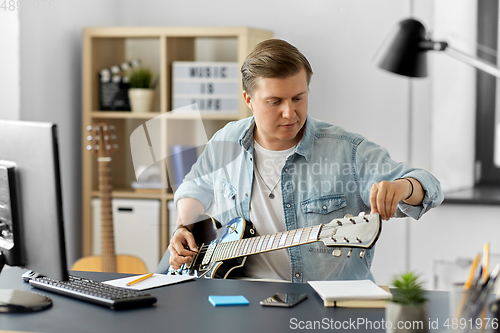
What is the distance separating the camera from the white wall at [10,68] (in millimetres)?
2369

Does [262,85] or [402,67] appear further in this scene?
[402,67]

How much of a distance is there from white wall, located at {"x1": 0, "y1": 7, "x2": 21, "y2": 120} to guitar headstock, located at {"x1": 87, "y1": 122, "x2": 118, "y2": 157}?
1.11 ft

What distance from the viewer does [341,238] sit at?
1118 mm

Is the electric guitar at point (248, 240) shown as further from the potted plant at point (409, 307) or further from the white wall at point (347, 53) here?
the white wall at point (347, 53)

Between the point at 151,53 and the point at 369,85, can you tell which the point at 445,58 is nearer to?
the point at 369,85

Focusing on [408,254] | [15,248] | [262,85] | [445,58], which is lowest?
[408,254]

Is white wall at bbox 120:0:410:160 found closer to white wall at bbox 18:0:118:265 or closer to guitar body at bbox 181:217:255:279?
white wall at bbox 18:0:118:265

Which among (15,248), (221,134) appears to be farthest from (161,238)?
(15,248)

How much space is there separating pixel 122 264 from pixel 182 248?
111cm

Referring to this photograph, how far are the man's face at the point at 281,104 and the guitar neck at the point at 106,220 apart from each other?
1214mm

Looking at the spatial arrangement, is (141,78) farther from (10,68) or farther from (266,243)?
(266,243)

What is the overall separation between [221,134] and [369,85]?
1.24m

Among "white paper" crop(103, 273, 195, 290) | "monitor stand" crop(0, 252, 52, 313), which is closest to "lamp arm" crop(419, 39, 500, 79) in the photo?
"white paper" crop(103, 273, 195, 290)

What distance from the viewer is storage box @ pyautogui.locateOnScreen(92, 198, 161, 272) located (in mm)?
2740
